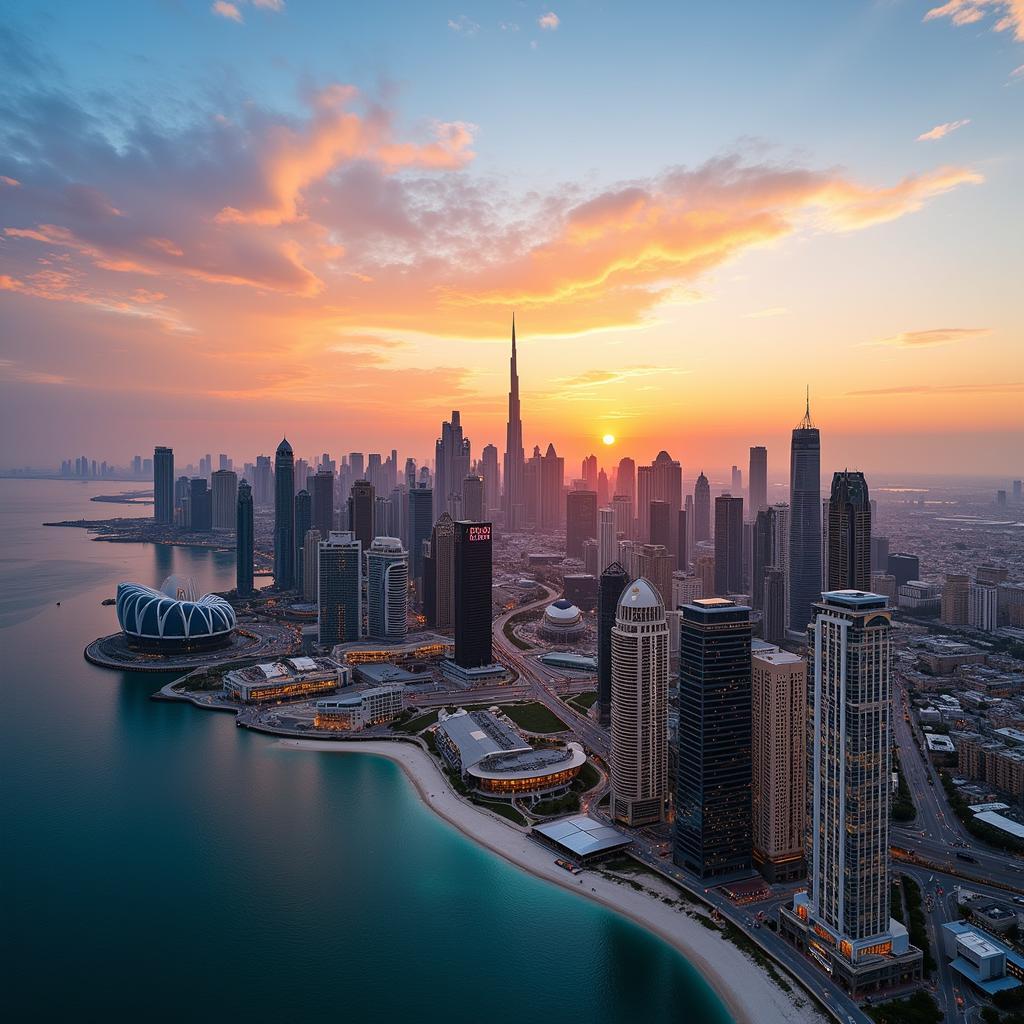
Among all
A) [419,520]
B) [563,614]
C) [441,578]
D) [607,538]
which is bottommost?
[563,614]

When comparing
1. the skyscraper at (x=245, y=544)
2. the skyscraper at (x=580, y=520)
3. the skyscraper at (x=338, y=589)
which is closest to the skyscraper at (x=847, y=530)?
the skyscraper at (x=338, y=589)

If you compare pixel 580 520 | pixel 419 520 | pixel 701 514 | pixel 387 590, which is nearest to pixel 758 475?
pixel 701 514

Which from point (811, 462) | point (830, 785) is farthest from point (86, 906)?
point (811, 462)

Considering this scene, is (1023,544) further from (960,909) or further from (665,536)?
(960,909)

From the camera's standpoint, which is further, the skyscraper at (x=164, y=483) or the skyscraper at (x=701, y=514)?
the skyscraper at (x=164, y=483)

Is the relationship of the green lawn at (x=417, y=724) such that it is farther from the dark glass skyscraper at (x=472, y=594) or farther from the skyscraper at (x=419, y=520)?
the skyscraper at (x=419, y=520)

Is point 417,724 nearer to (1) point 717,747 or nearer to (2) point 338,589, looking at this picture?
(2) point 338,589

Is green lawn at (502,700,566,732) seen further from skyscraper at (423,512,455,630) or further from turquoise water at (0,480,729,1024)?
skyscraper at (423,512,455,630)
